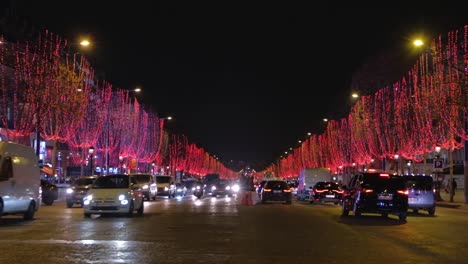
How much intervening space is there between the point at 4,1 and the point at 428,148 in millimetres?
41922

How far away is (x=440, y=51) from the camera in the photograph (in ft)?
146

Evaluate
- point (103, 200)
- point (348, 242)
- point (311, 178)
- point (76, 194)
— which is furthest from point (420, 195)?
point (311, 178)

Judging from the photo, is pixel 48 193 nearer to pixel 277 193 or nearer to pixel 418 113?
pixel 277 193

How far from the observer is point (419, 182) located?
106ft

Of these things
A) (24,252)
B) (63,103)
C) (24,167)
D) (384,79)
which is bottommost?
(24,252)

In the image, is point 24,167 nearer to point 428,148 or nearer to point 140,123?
point 428,148

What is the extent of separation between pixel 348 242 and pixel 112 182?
507 inches

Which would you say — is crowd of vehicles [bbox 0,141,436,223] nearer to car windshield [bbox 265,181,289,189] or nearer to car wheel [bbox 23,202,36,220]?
car wheel [bbox 23,202,36,220]

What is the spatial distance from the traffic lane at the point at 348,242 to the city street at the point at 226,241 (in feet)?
0.07

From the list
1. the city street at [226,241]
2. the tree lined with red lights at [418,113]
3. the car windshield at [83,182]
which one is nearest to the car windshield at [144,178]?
the car windshield at [83,182]

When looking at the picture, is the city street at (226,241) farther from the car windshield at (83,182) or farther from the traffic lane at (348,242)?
the car windshield at (83,182)

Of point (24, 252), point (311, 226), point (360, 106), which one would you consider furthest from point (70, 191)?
point (360, 106)

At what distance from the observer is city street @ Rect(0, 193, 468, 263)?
13727 millimetres

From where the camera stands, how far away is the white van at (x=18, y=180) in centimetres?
2161
